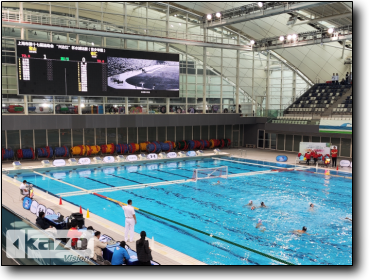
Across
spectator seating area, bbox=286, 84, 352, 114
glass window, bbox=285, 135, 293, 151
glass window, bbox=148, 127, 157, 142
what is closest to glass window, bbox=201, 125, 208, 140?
glass window, bbox=148, 127, 157, 142

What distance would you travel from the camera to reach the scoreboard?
22234 mm

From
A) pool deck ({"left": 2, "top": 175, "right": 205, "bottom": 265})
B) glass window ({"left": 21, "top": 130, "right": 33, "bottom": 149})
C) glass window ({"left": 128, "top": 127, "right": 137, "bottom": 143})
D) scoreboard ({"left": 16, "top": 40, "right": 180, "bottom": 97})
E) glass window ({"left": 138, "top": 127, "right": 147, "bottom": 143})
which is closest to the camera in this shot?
pool deck ({"left": 2, "top": 175, "right": 205, "bottom": 265})

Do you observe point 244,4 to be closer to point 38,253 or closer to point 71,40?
point 71,40

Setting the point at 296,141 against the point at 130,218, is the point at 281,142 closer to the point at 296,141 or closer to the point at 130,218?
the point at 296,141

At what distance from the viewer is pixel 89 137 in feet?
90.5

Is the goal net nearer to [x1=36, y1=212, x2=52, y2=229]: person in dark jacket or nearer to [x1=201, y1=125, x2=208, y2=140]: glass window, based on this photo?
[x1=36, y1=212, x2=52, y2=229]: person in dark jacket

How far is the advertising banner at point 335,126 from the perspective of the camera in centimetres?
2562

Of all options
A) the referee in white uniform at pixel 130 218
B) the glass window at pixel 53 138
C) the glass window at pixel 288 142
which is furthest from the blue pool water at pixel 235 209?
the glass window at pixel 288 142

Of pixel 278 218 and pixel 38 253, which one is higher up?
pixel 38 253

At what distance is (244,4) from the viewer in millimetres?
26109

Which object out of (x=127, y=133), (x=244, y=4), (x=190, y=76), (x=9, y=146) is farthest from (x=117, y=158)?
(x=244, y=4)

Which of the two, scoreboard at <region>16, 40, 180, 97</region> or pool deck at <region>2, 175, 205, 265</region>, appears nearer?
pool deck at <region>2, 175, 205, 265</region>

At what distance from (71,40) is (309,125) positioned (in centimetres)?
1843

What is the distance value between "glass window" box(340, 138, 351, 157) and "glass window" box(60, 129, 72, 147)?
20322mm
